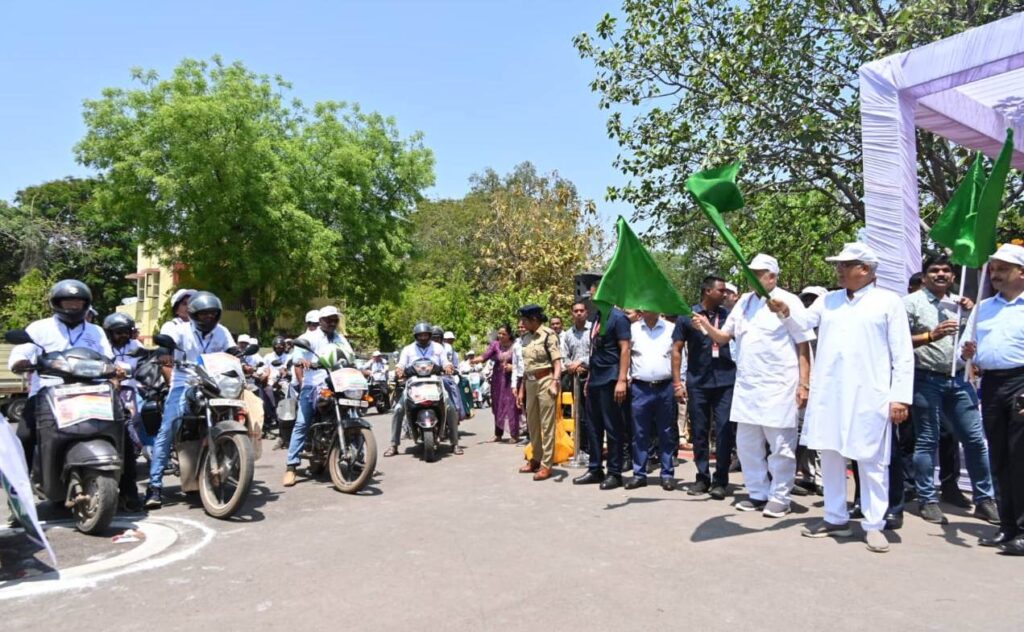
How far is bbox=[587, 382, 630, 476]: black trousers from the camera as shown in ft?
24.3

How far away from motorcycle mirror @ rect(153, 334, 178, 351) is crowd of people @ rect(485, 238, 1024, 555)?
3492 millimetres

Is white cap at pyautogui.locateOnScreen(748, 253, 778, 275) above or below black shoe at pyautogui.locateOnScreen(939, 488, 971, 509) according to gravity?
above

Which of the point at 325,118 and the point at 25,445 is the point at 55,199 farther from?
the point at 25,445

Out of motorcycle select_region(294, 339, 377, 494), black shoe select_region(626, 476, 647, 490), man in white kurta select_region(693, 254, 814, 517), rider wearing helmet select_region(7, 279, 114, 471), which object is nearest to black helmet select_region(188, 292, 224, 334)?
rider wearing helmet select_region(7, 279, 114, 471)

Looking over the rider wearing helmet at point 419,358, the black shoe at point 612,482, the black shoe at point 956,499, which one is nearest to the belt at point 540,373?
the black shoe at point 612,482

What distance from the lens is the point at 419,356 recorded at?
33.1 feet

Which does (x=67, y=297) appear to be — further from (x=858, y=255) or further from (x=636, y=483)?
(x=858, y=255)

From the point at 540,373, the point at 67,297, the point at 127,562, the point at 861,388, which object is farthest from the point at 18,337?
the point at 861,388

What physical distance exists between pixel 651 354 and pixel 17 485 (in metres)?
5.22

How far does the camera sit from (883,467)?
5.27 meters

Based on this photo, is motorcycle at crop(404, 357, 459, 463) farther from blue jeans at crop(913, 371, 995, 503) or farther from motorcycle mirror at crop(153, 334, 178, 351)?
blue jeans at crop(913, 371, 995, 503)

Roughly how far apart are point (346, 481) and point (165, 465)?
5.34 feet

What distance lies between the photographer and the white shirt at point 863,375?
519 cm

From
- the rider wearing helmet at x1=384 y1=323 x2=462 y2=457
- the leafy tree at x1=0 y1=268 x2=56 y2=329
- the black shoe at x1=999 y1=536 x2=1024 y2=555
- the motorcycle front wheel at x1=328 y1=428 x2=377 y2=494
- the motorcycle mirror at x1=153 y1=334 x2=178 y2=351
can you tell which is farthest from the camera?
the leafy tree at x1=0 y1=268 x2=56 y2=329
